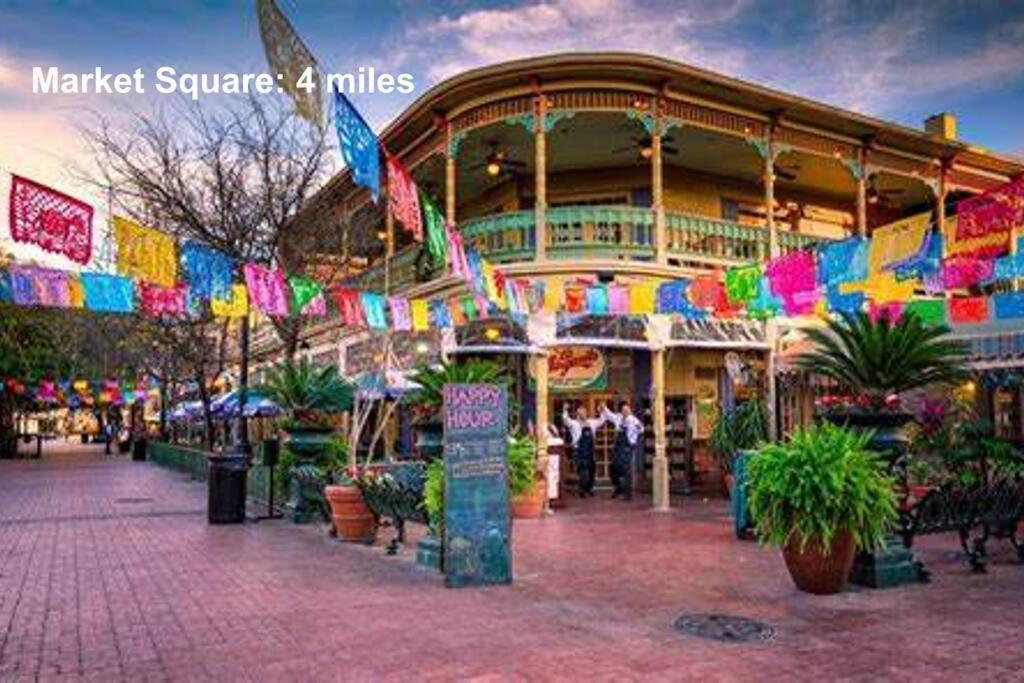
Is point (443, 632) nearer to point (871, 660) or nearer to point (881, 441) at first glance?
point (871, 660)

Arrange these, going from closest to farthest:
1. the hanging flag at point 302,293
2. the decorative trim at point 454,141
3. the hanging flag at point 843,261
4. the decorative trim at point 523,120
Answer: the hanging flag at point 843,261 < the hanging flag at point 302,293 < the decorative trim at point 523,120 < the decorative trim at point 454,141

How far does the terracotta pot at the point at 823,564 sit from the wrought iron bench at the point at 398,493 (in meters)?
4.26

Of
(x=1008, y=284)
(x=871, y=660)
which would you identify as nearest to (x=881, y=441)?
(x=871, y=660)

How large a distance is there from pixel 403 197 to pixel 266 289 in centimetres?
469

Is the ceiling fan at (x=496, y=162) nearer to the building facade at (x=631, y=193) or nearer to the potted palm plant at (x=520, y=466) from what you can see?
the building facade at (x=631, y=193)

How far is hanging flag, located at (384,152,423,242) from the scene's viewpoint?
33.3 ft

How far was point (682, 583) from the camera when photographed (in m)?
8.73

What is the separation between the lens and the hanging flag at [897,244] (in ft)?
37.3

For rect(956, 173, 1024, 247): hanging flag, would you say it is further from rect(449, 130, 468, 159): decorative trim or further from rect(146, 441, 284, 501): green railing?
rect(146, 441, 284, 501): green railing

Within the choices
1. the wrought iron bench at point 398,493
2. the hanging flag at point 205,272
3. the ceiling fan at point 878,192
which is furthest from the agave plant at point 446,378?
the ceiling fan at point 878,192

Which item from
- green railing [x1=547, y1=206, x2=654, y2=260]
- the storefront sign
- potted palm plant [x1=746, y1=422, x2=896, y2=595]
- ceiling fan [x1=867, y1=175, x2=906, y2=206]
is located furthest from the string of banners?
ceiling fan [x1=867, y1=175, x2=906, y2=206]

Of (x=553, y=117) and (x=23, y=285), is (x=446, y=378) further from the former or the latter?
(x=553, y=117)

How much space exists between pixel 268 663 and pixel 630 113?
14672mm

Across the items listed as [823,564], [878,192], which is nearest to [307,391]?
[823,564]
